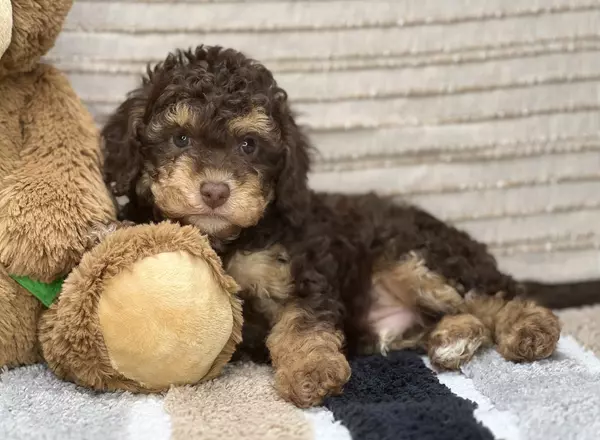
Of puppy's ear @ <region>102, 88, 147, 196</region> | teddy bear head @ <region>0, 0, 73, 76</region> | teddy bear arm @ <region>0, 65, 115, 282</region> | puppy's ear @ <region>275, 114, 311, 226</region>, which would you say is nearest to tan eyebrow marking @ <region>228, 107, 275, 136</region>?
puppy's ear @ <region>275, 114, 311, 226</region>

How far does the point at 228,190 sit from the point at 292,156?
352 mm

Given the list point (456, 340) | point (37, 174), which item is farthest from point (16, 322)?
point (456, 340)

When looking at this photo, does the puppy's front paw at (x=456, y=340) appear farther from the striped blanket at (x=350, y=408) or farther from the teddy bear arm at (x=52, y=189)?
the teddy bear arm at (x=52, y=189)

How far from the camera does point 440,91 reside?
3.36 m

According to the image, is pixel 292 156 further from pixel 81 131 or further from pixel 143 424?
pixel 143 424

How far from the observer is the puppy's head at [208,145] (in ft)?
7.61

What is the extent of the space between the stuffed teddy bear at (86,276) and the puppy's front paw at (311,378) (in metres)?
0.22

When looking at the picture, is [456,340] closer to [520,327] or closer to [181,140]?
[520,327]

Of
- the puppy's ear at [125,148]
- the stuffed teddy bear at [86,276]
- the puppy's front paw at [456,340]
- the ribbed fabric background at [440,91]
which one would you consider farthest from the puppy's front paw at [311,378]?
the ribbed fabric background at [440,91]

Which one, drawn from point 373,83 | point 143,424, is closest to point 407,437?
point 143,424

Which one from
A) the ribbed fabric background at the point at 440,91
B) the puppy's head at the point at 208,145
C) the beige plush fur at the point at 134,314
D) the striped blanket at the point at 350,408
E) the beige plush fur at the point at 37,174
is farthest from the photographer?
the ribbed fabric background at the point at 440,91

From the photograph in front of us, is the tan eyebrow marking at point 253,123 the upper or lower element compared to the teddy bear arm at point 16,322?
upper

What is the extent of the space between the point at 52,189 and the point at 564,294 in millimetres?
2277

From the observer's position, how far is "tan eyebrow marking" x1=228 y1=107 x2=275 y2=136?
2398 millimetres
